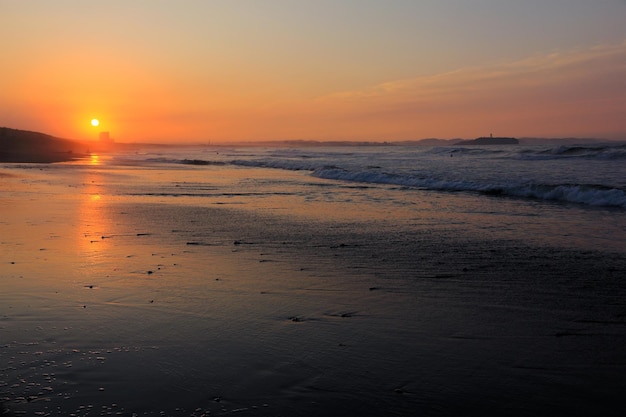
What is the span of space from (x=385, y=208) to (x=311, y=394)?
1154cm

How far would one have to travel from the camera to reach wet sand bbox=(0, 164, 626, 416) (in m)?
3.80

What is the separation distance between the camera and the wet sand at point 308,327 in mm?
3805

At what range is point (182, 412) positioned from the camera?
3557 millimetres

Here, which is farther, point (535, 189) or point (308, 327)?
point (535, 189)

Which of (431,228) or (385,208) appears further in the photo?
(385,208)

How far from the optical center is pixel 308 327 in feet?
17.3

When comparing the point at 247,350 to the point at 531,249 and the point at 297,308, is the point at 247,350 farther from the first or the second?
the point at 531,249

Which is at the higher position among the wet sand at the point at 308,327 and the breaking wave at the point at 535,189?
the breaking wave at the point at 535,189

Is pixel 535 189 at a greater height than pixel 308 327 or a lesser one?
greater

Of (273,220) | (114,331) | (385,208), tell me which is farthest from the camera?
(385,208)

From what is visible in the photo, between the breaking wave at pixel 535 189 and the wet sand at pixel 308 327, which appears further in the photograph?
the breaking wave at pixel 535 189

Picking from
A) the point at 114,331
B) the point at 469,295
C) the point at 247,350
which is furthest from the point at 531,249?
the point at 114,331

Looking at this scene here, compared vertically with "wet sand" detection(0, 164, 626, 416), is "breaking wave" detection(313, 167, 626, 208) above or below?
above

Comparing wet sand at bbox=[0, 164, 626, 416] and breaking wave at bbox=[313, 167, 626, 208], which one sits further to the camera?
breaking wave at bbox=[313, 167, 626, 208]
